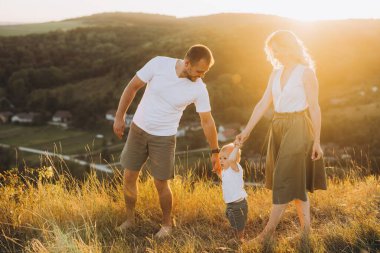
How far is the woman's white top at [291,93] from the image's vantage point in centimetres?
319

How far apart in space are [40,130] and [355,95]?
1901 inches

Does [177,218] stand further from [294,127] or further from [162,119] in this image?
[294,127]

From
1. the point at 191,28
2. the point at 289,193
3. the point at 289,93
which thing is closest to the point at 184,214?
the point at 289,193

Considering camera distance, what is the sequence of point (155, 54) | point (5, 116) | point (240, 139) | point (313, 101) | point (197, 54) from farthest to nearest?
point (155, 54)
point (5, 116)
point (240, 139)
point (197, 54)
point (313, 101)

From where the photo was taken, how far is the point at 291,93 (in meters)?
3.23

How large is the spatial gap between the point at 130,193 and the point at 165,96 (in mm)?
928

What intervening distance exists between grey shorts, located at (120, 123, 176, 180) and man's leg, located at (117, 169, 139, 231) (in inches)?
2.9

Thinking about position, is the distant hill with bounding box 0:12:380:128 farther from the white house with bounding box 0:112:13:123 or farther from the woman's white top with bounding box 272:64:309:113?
the woman's white top with bounding box 272:64:309:113

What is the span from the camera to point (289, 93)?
3.23m

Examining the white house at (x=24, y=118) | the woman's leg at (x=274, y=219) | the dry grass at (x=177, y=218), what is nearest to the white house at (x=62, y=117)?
the white house at (x=24, y=118)

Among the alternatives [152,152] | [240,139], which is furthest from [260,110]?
[152,152]

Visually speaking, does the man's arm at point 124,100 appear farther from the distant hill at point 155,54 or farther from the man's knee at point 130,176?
the distant hill at point 155,54

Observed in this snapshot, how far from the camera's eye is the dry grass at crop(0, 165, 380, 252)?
3.03 m

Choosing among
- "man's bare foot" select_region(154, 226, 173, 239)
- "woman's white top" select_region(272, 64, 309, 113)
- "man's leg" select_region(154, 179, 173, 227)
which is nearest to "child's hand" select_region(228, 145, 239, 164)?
"woman's white top" select_region(272, 64, 309, 113)
